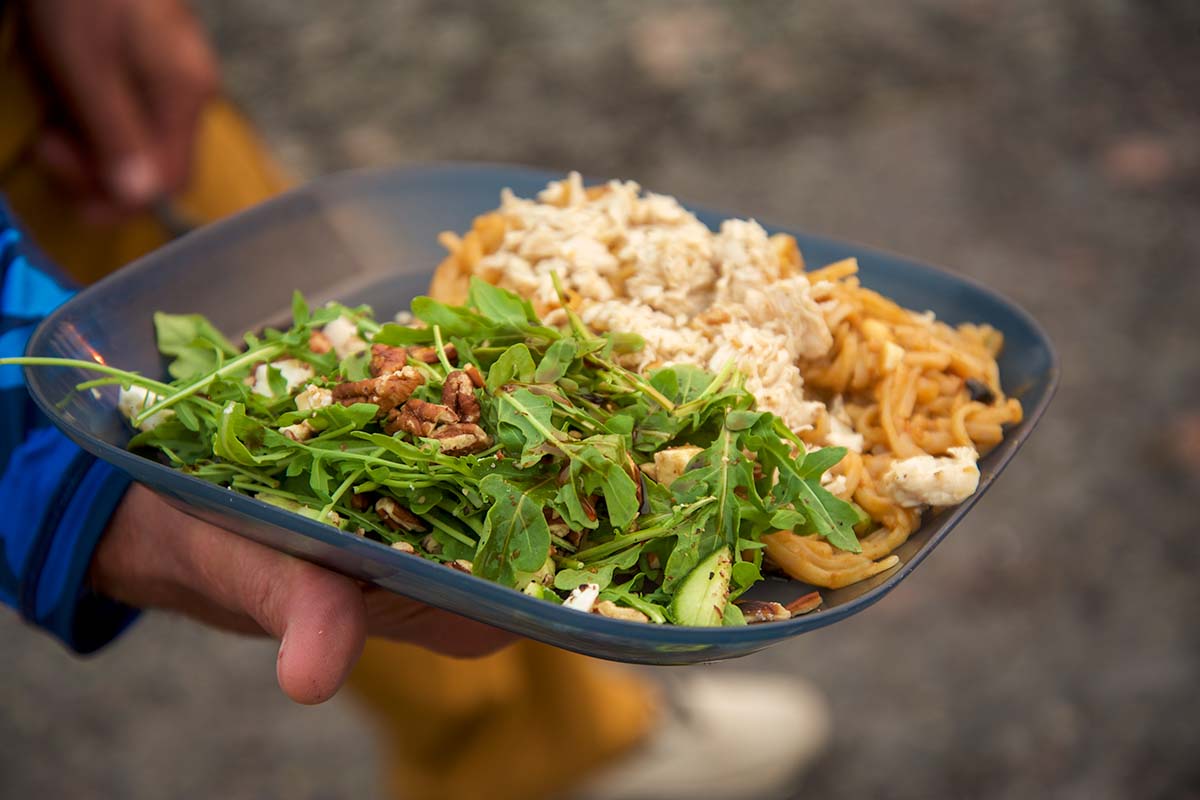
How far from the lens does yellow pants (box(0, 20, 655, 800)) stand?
11.1 feet

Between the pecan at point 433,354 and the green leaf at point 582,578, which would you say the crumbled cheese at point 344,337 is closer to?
the pecan at point 433,354

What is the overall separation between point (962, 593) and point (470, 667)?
1.87 metres

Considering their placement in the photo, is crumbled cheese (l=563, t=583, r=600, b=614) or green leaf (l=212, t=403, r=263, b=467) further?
green leaf (l=212, t=403, r=263, b=467)

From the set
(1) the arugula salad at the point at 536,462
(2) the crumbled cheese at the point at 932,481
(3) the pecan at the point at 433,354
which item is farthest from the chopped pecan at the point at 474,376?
(2) the crumbled cheese at the point at 932,481

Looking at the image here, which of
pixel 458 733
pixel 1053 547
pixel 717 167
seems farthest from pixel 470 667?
pixel 717 167

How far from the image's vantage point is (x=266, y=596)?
183 cm

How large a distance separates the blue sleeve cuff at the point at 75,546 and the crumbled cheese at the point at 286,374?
1.17 feet

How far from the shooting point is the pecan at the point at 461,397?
1835 millimetres

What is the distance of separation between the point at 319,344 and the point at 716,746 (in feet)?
8.99

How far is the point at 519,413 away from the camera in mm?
1768

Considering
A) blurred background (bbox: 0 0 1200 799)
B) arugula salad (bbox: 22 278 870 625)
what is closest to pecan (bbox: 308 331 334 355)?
arugula salad (bbox: 22 278 870 625)

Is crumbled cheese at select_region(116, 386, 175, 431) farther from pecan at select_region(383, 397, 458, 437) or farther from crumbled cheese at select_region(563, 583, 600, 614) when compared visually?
crumbled cheese at select_region(563, 583, 600, 614)

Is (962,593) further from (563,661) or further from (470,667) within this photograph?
(470,667)

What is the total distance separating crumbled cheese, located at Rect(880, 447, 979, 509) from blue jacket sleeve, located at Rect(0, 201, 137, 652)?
1457 mm
